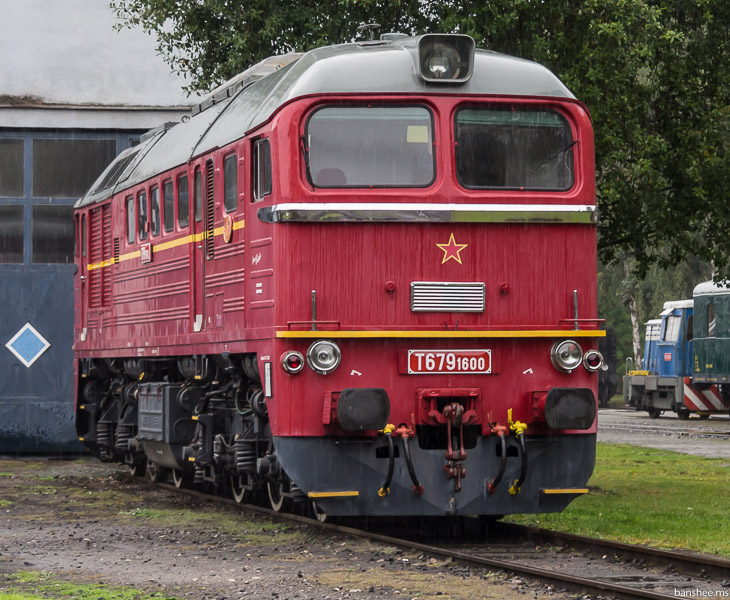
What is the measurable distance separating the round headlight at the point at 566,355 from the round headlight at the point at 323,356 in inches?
68.2

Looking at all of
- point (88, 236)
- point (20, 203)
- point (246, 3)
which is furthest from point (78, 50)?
point (246, 3)

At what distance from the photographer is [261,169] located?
39.1ft

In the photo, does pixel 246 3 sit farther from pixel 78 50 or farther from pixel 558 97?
pixel 78 50

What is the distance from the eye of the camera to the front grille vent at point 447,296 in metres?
11.5

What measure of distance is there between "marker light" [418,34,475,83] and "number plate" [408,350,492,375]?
7.01 feet

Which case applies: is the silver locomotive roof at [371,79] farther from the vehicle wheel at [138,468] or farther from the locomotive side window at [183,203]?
the vehicle wheel at [138,468]

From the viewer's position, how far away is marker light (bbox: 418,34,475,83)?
456 inches

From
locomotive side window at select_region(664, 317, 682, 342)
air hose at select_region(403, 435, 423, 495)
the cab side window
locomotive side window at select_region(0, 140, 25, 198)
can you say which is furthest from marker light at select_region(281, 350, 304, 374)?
locomotive side window at select_region(664, 317, 682, 342)

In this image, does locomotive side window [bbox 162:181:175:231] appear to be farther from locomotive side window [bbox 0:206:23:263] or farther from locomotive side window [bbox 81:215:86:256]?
locomotive side window [bbox 0:206:23:263]

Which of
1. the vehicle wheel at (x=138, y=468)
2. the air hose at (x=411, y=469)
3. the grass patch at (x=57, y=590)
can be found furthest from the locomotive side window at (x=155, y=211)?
the grass patch at (x=57, y=590)

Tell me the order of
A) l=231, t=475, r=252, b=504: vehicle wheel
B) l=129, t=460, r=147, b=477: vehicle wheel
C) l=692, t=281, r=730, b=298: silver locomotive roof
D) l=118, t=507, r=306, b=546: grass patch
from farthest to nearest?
1. l=692, t=281, r=730, b=298: silver locomotive roof
2. l=129, t=460, r=147, b=477: vehicle wheel
3. l=231, t=475, r=252, b=504: vehicle wheel
4. l=118, t=507, r=306, b=546: grass patch

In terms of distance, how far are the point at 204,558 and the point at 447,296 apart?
2734 millimetres

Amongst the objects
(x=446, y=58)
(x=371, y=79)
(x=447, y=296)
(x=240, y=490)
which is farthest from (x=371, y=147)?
(x=240, y=490)

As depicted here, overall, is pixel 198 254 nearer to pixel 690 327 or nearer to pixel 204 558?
pixel 204 558
